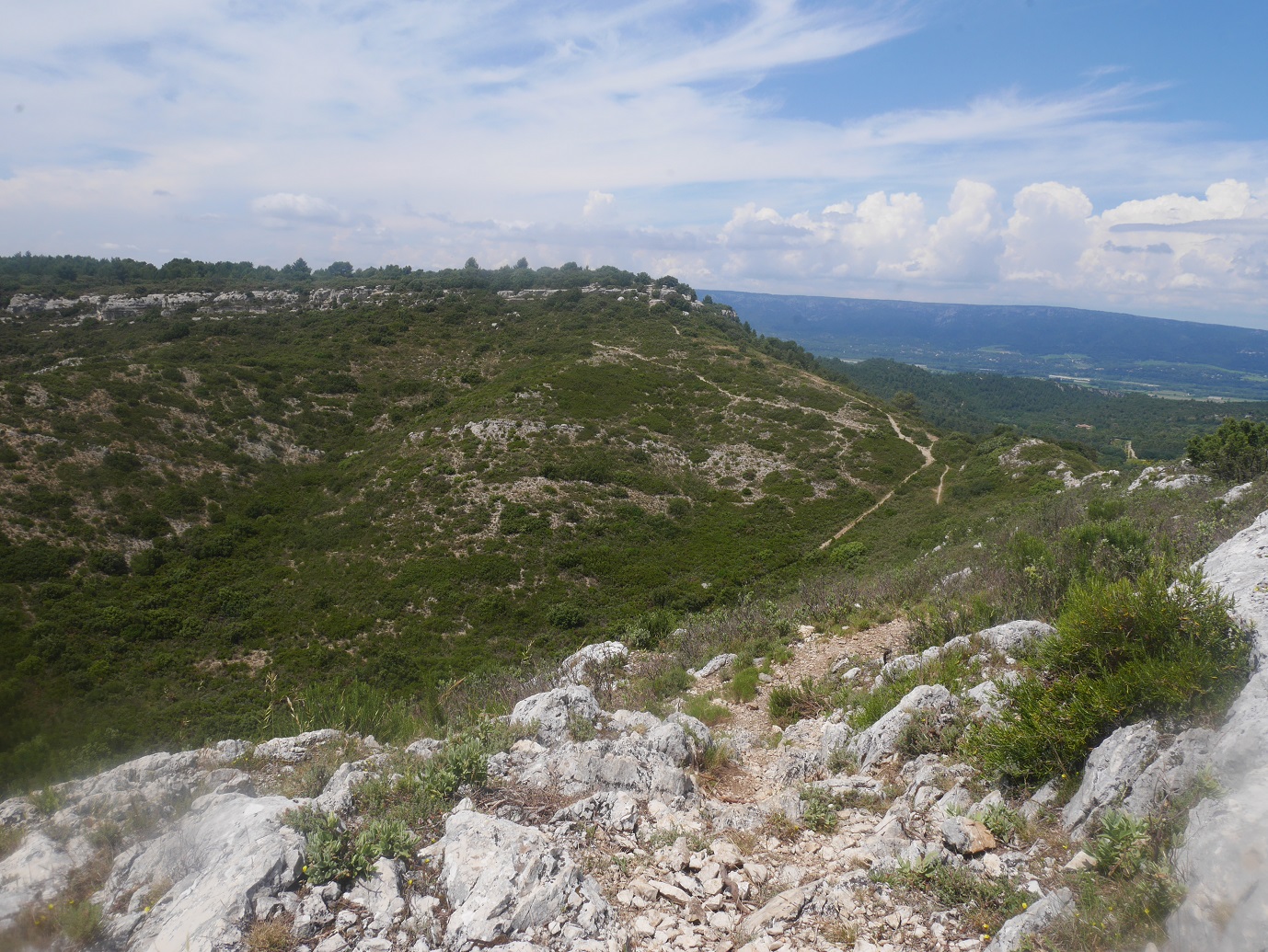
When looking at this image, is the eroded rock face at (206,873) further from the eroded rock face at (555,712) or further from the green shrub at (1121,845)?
the green shrub at (1121,845)

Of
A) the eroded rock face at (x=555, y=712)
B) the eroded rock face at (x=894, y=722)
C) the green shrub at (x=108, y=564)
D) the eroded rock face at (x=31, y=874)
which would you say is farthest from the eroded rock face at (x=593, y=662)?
the green shrub at (x=108, y=564)

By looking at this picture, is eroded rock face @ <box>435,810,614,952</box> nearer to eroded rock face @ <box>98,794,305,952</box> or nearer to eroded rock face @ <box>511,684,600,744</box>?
eroded rock face @ <box>98,794,305,952</box>

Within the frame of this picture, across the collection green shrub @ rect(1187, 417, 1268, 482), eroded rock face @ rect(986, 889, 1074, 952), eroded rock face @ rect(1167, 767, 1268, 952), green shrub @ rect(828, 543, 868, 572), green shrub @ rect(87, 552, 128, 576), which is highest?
green shrub @ rect(1187, 417, 1268, 482)

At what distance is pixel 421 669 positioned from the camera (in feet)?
71.6

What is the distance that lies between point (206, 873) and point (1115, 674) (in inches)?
279

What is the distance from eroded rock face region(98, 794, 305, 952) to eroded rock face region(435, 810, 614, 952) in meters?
1.17

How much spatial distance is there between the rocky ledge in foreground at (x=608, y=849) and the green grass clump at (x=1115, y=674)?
0.24m

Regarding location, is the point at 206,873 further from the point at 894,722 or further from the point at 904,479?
the point at 904,479

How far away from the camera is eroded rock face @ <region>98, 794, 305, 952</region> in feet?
12.3

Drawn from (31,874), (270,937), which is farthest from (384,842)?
(31,874)

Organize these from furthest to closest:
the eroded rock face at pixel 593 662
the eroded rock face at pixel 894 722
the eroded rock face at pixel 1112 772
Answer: the eroded rock face at pixel 593 662
the eroded rock face at pixel 894 722
the eroded rock face at pixel 1112 772

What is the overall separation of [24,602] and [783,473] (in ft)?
130

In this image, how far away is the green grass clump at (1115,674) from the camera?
13.9 feet

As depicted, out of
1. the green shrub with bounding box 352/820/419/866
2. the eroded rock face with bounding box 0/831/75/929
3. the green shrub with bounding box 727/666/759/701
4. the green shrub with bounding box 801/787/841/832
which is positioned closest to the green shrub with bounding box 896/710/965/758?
the green shrub with bounding box 801/787/841/832
